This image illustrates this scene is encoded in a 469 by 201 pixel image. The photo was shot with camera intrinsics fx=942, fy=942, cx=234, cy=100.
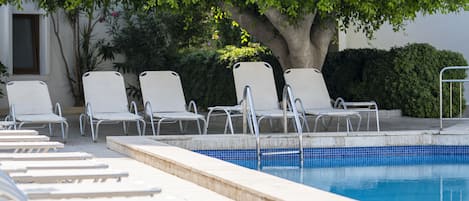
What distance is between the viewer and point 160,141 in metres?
11.2

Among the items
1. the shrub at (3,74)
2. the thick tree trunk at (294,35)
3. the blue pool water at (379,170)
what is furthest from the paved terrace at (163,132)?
the shrub at (3,74)

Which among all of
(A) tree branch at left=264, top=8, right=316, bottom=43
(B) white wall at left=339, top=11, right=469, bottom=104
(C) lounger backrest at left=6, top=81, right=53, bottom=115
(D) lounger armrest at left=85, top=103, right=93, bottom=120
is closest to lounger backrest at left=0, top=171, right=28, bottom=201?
(D) lounger armrest at left=85, top=103, right=93, bottom=120

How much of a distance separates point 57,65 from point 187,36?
2.80 m

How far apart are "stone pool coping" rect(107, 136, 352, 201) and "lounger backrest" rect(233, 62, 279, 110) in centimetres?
240

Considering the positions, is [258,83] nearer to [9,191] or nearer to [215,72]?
[215,72]

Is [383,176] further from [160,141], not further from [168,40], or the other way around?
[168,40]

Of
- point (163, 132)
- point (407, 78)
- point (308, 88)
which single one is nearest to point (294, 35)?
point (308, 88)

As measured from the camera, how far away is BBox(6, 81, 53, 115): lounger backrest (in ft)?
41.9

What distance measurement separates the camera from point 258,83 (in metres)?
13.0

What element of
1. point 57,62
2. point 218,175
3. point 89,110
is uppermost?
point 57,62

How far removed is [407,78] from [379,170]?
486 cm

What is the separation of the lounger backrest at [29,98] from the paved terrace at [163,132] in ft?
1.54

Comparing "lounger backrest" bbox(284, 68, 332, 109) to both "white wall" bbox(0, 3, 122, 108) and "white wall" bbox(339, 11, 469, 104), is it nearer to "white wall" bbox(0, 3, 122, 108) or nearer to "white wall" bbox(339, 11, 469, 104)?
"white wall" bbox(339, 11, 469, 104)

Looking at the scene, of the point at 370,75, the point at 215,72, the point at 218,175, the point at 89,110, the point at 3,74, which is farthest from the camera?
the point at 3,74
